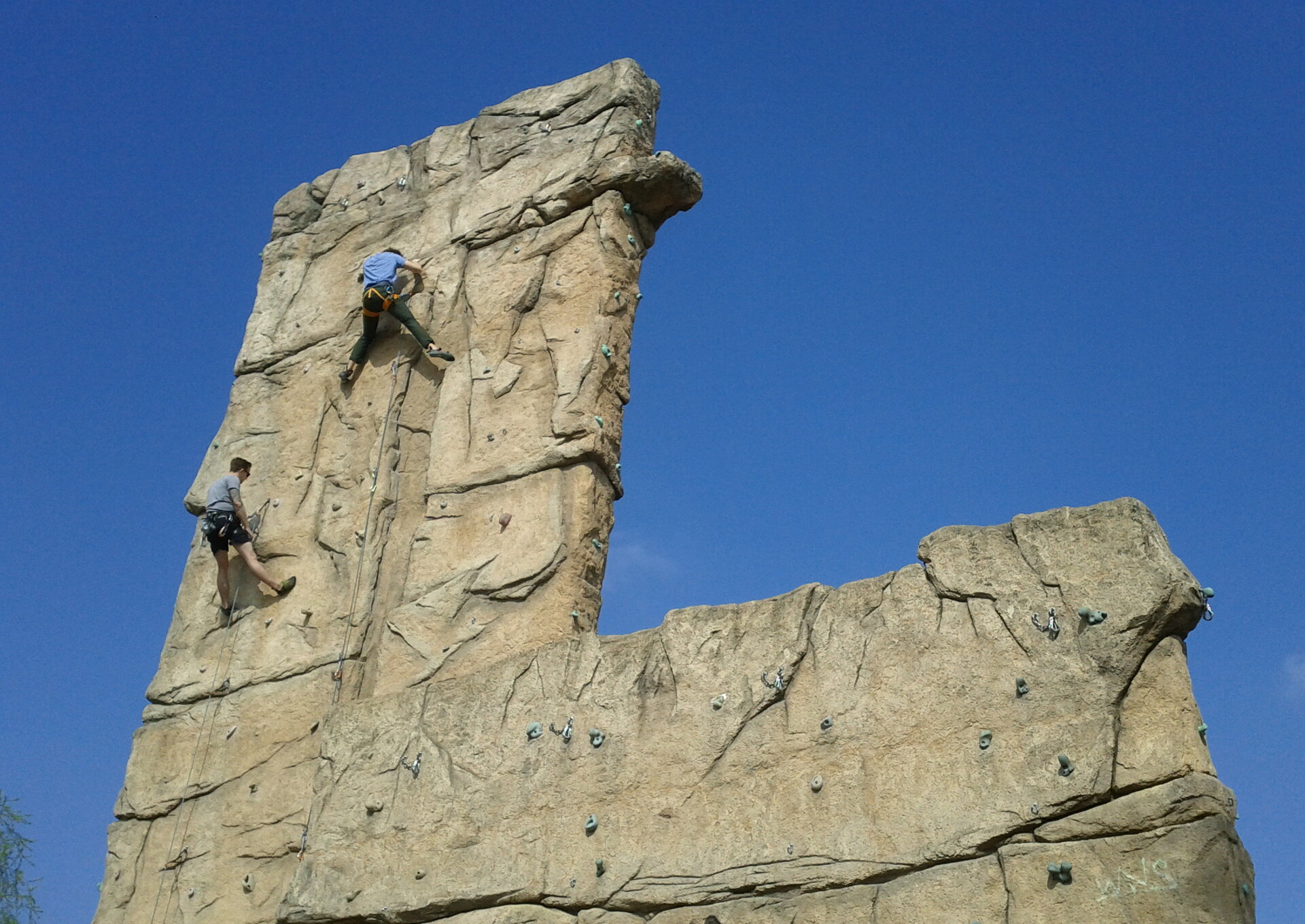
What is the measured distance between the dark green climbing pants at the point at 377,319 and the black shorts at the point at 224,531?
34.4 inches

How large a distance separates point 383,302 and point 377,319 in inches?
4.6

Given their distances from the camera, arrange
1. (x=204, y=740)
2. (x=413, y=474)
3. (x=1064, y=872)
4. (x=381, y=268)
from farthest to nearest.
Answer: (x=381, y=268) → (x=413, y=474) → (x=204, y=740) → (x=1064, y=872)

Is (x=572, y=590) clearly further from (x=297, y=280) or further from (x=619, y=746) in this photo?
(x=297, y=280)

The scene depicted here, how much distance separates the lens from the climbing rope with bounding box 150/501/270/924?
548 cm

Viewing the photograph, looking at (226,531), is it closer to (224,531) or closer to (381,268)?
(224,531)

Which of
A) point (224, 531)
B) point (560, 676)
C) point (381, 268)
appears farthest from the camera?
point (381, 268)

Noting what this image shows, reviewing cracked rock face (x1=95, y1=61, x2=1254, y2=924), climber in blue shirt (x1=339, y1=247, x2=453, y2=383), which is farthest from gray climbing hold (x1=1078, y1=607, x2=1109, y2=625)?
climber in blue shirt (x1=339, y1=247, x2=453, y2=383)

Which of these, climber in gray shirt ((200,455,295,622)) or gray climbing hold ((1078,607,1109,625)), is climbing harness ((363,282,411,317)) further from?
gray climbing hold ((1078,607,1109,625))

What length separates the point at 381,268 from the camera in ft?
20.7

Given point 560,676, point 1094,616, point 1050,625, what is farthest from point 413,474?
point 1094,616

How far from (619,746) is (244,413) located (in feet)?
9.79

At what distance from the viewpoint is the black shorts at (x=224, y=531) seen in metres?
6.06

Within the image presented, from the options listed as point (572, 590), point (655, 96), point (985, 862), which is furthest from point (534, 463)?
point (985, 862)

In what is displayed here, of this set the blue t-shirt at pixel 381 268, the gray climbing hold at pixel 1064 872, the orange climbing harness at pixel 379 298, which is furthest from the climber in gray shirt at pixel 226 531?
the gray climbing hold at pixel 1064 872
